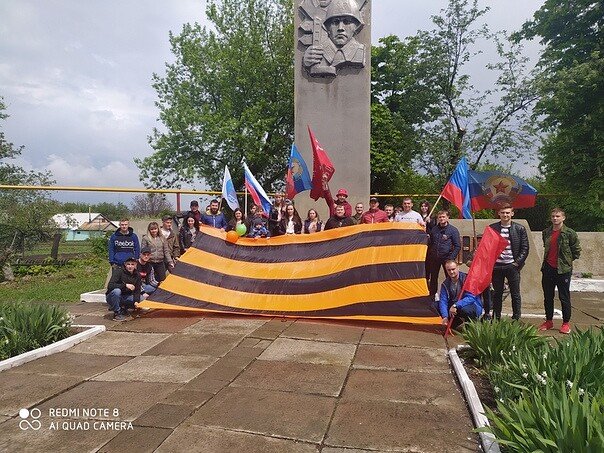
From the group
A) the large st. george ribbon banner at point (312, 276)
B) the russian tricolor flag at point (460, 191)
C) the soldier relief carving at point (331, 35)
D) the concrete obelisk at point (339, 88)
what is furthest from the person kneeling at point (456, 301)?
the soldier relief carving at point (331, 35)

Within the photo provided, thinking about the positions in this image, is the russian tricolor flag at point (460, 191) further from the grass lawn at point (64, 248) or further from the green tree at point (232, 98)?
the green tree at point (232, 98)

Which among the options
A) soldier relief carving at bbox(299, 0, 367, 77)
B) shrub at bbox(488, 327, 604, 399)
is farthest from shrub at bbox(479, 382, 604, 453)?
soldier relief carving at bbox(299, 0, 367, 77)

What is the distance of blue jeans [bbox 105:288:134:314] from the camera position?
7.00 m

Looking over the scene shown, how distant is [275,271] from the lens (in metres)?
7.21

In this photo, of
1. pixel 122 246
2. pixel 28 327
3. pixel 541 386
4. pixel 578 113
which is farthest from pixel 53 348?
pixel 578 113

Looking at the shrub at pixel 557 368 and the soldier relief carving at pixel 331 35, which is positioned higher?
the soldier relief carving at pixel 331 35

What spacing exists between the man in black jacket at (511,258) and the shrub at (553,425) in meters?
3.51

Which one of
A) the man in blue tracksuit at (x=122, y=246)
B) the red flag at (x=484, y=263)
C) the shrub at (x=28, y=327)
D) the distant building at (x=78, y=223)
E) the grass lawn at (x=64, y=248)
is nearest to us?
the shrub at (x=28, y=327)

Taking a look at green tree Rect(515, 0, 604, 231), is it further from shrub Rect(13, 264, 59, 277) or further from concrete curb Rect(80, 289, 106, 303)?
shrub Rect(13, 264, 59, 277)

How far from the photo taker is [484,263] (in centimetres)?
562

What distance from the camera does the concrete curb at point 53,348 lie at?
15.7 ft

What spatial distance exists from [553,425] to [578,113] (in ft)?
39.3

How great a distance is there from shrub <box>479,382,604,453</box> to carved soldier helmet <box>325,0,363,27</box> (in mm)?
11799

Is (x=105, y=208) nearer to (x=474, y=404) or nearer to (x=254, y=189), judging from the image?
(x=254, y=189)
